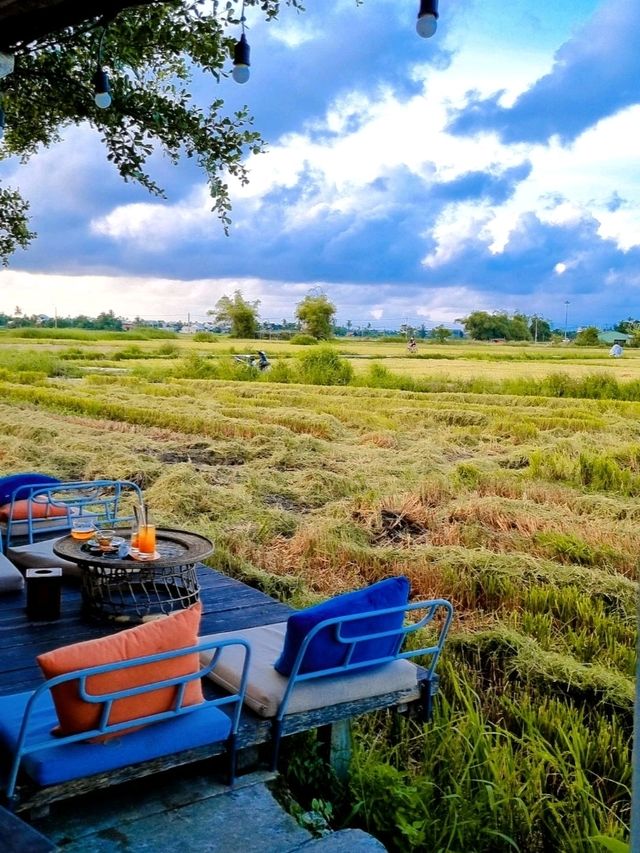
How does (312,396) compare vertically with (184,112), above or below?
below

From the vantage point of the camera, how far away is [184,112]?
4746mm

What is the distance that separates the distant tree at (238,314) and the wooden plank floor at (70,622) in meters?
19.6

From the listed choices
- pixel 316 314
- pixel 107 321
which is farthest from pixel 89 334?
pixel 316 314

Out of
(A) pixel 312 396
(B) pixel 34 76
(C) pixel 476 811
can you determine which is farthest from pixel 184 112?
(A) pixel 312 396

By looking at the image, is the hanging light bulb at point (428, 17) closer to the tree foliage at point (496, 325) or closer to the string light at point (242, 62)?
the string light at point (242, 62)

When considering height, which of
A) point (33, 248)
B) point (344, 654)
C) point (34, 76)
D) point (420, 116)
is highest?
point (420, 116)

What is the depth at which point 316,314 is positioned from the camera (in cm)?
2289

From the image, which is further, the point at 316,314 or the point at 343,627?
the point at 316,314

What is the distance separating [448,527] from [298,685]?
4.45m

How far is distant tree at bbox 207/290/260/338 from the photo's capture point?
23375 millimetres

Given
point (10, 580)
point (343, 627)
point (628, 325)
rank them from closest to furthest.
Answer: point (343, 627) → point (10, 580) → point (628, 325)

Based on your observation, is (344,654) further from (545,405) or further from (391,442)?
(545,405)

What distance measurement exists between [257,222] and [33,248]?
2.93 m

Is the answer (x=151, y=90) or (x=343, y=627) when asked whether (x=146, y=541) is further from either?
(x=151, y=90)
